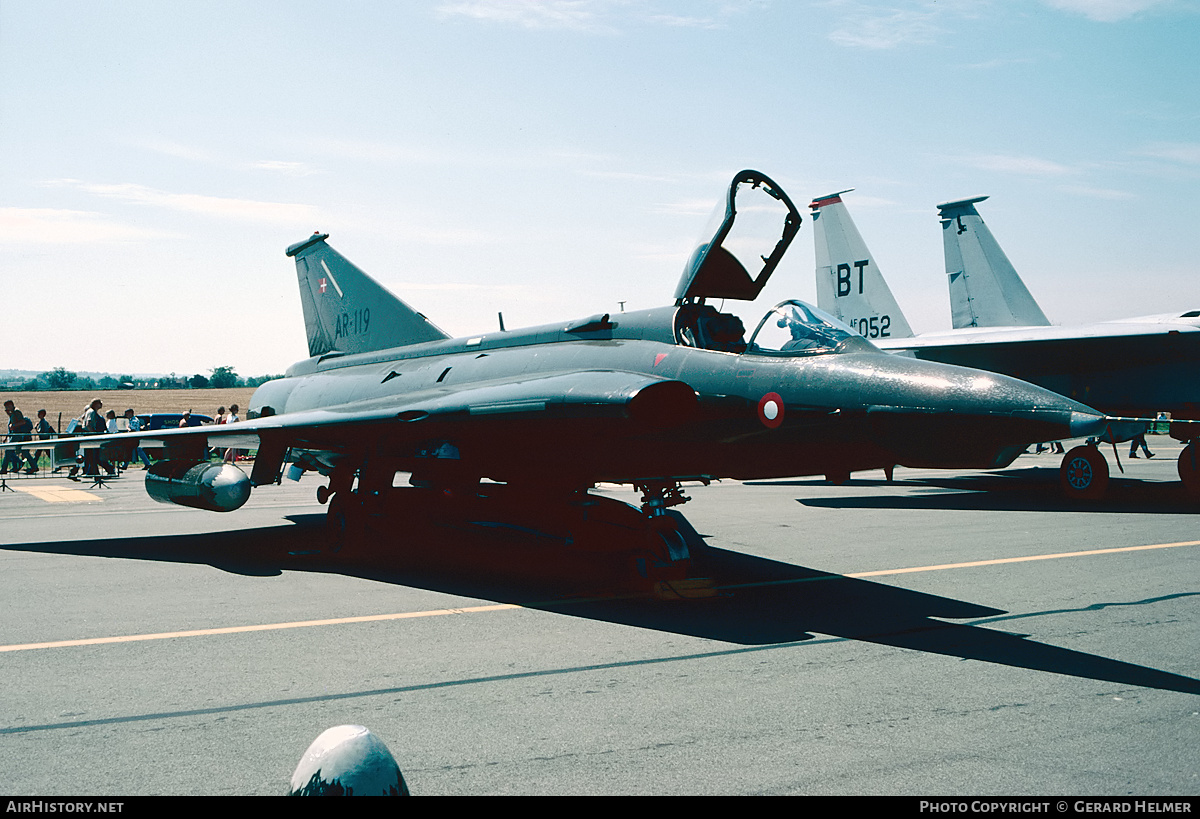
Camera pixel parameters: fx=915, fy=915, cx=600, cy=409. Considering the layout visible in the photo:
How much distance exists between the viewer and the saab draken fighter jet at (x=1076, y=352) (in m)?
16.0

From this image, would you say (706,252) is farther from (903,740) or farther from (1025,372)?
(1025,372)

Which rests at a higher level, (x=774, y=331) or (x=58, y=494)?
(x=774, y=331)

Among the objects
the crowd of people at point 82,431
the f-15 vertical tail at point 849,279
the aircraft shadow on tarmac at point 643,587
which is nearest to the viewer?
the aircraft shadow on tarmac at point 643,587

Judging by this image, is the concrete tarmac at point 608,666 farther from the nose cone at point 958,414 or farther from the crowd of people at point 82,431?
the crowd of people at point 82,431

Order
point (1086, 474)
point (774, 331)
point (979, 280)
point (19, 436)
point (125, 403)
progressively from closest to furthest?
point (774, 331)
point (1086, 474)
point (19, 436)
point (979, 280)
point (125, 403)

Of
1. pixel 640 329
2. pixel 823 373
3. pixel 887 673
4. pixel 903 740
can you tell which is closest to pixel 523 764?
pixel 903 740

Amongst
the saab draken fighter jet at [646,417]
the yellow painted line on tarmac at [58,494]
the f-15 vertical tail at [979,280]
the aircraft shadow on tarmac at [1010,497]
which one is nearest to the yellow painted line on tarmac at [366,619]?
the saab draken fighter jet at [646,417]

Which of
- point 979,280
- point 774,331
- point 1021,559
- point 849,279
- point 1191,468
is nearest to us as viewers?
point 774,331

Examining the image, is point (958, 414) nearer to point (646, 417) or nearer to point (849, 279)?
point (646, 417)

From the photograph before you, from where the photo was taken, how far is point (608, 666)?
5453 mm

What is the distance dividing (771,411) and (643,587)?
1.97 meters

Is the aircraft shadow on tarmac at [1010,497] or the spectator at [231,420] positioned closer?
the aircraft shadow on tarmac at [1010,497]

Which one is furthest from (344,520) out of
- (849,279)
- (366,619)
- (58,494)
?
(849,279)

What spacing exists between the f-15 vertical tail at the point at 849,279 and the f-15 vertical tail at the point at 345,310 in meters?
13.0
